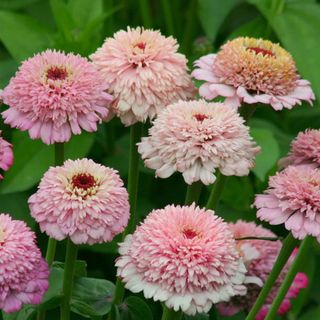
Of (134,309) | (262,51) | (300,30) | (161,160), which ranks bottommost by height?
(134,309)

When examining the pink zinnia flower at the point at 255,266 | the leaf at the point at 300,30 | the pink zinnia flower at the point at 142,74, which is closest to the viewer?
the pink zinnia flower at the point at 142,74

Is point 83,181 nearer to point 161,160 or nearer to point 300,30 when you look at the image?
point 161,160

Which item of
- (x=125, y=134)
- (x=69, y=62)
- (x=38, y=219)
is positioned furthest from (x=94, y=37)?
(x=38, y=219)

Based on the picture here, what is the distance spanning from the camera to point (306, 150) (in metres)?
0.75

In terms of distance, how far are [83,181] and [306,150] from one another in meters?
0.20

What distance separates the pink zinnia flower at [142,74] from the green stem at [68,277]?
0.37ft

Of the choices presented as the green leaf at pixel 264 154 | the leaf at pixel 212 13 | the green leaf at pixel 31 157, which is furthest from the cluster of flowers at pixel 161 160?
the leaf at pixel 212 13

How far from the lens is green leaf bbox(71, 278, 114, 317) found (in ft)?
2.38

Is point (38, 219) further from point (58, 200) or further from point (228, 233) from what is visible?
point (228, 233)

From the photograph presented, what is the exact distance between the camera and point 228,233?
632 millimetres

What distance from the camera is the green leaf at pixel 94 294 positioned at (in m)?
0.72

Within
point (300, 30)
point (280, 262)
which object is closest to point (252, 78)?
point (280, 262)

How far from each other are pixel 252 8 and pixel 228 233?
2.84 ft

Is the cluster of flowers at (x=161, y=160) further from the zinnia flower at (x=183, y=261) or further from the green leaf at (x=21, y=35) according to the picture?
the green leaf at (x=21, y=35)
